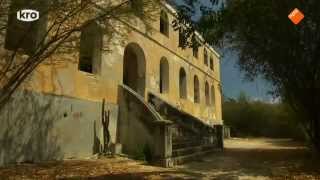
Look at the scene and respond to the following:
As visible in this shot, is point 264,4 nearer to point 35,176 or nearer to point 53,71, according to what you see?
point 53,71

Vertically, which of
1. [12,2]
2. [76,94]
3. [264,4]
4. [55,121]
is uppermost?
[264,4]

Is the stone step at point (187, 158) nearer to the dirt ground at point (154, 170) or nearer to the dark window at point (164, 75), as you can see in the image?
the dirt ground at point (154, 170)

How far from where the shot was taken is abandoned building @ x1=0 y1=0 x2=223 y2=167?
9882 millimetres

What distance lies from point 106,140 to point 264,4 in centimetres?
746

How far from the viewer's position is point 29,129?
9945 mm

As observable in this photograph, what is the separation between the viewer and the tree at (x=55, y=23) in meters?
7.35

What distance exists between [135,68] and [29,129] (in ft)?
26.1

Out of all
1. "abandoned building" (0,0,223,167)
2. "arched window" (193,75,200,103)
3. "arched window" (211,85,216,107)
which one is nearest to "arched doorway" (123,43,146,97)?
"abandoned building" (0,0,223,167)

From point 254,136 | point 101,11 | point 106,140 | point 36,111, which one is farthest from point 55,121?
point 254,136

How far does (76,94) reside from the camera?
11906 millimetres

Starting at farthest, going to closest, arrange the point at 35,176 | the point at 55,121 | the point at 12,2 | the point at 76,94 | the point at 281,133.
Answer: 1. the point at 281,133
2. the point at 76,94
3. the point at 55,121
4. the point at 35,176
5. the point at 12,2

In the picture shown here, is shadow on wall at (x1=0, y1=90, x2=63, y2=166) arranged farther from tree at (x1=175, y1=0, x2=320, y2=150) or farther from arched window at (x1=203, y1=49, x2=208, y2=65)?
arched window at (x1=203, y1=49, x2=208, y2=65)

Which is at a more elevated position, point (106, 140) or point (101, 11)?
point (101, 11)

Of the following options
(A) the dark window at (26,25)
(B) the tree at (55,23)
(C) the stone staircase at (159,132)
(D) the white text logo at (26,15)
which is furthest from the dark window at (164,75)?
(D) the white text logo at (26,15)
